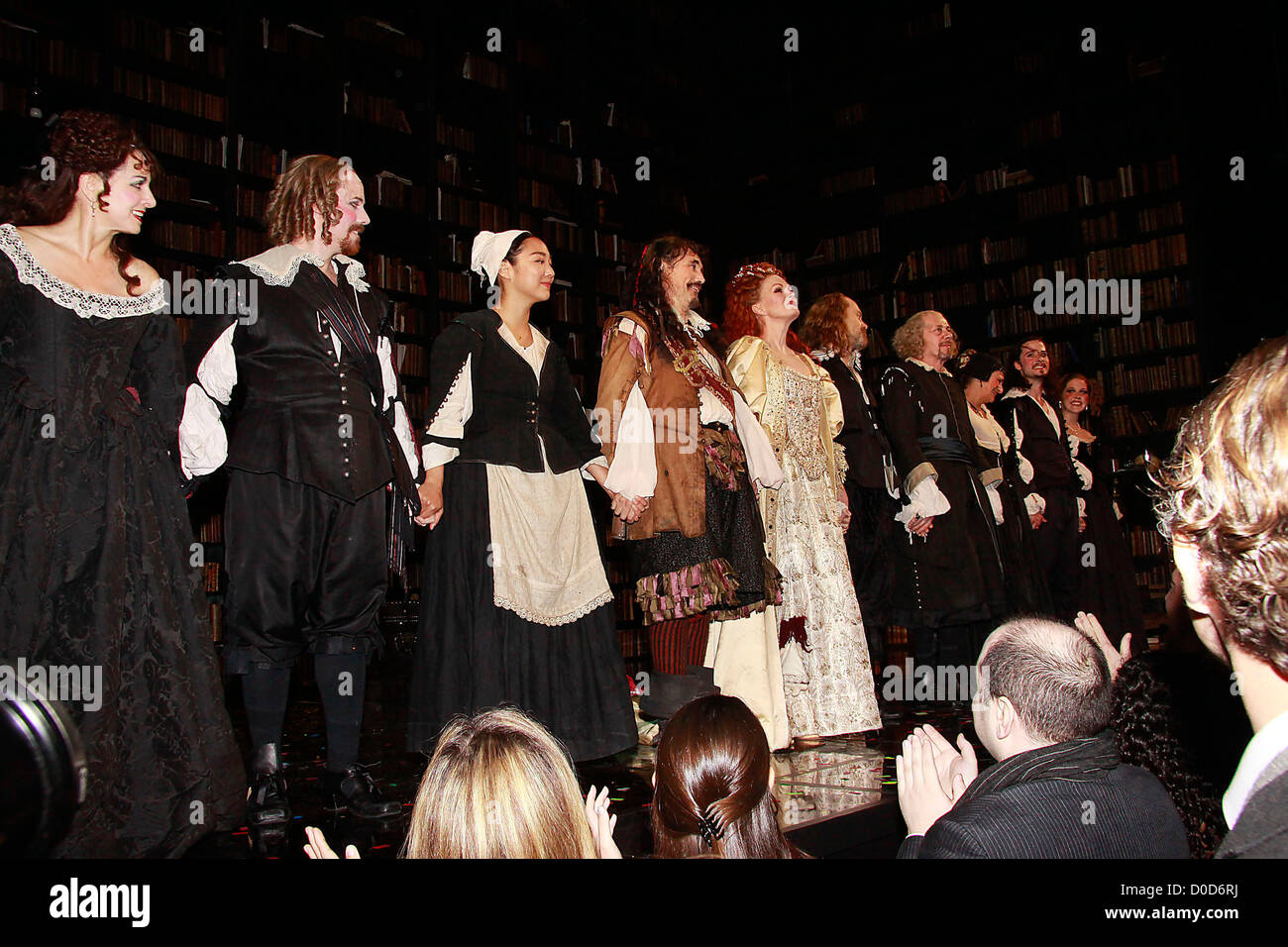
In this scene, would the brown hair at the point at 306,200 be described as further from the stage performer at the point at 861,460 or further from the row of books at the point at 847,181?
the row of books at the point at 847,181

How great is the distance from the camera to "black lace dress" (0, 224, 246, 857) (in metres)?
1.74

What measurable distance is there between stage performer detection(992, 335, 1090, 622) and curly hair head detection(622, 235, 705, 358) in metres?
2.50

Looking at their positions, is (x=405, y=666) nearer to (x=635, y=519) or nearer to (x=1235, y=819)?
(x=635, y=519)

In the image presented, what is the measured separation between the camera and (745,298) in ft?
11.6

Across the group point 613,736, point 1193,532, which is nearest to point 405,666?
point 613,736

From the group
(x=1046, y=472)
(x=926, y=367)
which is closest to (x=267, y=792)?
(x=926, y=367)

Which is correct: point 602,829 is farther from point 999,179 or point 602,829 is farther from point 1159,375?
point 999,179

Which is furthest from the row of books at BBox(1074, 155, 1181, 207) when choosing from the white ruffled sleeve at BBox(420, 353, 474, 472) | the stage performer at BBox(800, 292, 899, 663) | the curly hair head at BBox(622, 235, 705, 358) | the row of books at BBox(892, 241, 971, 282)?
the white ruffled sleeve at BBox(420, 353, 474, 472)

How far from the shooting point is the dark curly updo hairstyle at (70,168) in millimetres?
1947

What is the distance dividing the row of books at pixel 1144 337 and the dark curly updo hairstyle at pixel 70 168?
19.8ft

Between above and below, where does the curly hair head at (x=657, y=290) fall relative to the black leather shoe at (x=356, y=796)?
above

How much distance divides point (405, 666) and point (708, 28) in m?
5.58

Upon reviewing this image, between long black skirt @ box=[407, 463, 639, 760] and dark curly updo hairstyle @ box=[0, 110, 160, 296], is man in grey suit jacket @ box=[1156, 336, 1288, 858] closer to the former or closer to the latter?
dark curly updo hairstyle @ box=[0, 110, 160, 296]

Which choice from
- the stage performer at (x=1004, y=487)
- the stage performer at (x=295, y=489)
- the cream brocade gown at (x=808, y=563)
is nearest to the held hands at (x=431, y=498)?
the stage performer at (x=295, y=489)
